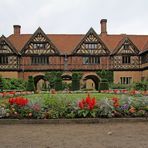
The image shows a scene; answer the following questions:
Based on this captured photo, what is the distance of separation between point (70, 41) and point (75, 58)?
4.11 meters

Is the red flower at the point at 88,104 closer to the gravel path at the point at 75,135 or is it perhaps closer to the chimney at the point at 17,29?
the gravel path at the point at 75,135

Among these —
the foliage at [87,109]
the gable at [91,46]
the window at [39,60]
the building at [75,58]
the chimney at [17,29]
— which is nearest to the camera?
the foliage at [87,109]

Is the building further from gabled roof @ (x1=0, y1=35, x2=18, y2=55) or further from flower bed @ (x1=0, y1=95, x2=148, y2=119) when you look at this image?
flower bed @ (x1=0, y1=95, x2=148, y2=119)

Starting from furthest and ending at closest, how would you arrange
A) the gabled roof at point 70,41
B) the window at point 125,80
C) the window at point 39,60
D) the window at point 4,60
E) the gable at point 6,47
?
the gabled roof at point 70,41 < the window at point 125,80 < the window at point 39,60 < the window at point 4,60 < the gable at point 6,47

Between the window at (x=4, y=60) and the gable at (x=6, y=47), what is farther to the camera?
the window at (x=4, y=60)

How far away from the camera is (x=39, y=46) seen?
43.5 m

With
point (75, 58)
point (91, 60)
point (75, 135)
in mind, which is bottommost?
point (75, 135)

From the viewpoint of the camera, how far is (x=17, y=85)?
39094 mm

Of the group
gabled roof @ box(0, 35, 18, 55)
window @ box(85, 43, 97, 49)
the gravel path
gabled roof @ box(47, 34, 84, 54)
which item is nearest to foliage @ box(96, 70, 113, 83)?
window @ box(85, 43, 97, 49)

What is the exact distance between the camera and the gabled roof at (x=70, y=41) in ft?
148

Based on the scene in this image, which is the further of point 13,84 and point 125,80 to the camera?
point 125,80

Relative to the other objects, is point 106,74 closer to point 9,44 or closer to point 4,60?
point 9,44

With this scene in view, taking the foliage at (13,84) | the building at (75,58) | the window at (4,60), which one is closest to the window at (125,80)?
the building at (75,58)

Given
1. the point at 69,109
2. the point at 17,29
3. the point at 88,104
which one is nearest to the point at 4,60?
the point at 17,29
